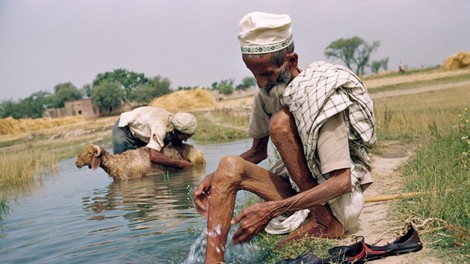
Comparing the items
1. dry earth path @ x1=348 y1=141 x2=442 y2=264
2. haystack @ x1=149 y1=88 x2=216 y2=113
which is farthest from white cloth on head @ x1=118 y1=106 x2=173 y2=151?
haystack @ x1=149 y1=88 x2=216 y2=113

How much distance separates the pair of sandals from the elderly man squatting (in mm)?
6355

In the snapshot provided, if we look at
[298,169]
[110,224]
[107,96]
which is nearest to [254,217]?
[298,169]

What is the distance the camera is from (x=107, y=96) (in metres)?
63.2

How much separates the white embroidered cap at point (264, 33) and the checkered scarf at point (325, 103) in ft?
0.91

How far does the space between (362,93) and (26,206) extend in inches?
245

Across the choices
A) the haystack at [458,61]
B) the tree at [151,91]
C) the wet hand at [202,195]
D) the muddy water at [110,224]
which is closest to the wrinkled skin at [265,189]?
the wet hand at [202,195]

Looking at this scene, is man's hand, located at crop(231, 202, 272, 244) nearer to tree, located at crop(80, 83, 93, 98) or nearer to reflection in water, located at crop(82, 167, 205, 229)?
reflection in water, located at crop(82, 167, 205, 229)

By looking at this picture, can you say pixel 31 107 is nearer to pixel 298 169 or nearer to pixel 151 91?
pixel 151 91

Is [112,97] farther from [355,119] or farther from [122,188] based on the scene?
[355,119]

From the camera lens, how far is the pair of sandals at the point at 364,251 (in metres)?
2.86

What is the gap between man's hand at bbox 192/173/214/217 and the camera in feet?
11.8

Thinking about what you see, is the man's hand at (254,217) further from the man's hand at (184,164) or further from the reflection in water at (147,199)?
the man's hand at (184,164)

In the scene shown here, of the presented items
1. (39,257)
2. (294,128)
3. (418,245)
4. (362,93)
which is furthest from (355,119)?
(39,257)

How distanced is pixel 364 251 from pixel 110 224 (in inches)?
143
